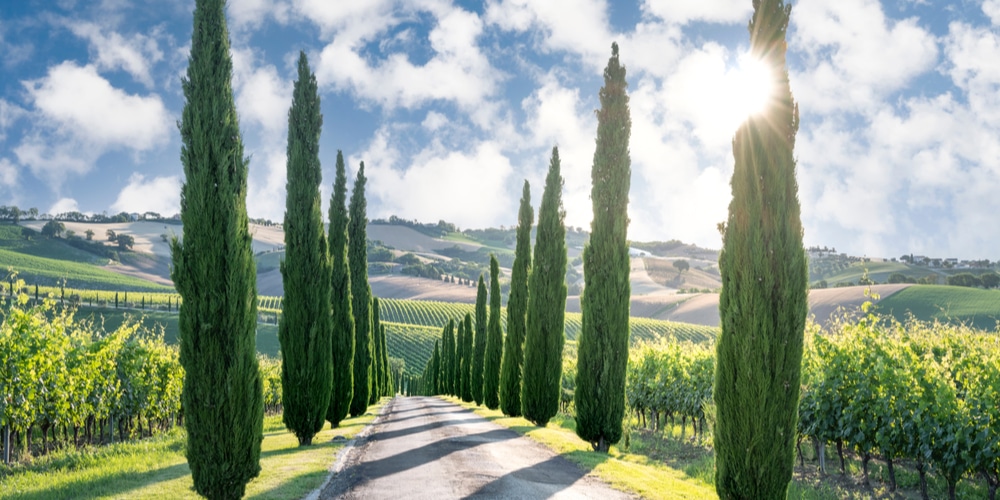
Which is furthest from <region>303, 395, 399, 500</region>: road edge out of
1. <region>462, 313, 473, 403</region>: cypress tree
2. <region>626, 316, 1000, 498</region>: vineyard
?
<region>462, 313, 473, 403</region>: cypress tree

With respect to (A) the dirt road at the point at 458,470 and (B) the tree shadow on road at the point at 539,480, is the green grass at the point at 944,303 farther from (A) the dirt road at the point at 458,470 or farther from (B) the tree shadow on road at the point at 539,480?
(B) the tree shadow on road at the point at 539,480

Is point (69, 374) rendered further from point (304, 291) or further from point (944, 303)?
point (944, 303)

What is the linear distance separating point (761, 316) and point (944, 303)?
7599 centimetres

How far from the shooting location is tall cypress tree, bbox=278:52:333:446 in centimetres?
1512

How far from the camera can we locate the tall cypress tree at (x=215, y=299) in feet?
26.5

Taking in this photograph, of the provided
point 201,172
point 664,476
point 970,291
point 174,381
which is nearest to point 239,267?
point 201,172

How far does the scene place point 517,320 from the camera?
79.6ft

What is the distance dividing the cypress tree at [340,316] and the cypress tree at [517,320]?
574 centimetres

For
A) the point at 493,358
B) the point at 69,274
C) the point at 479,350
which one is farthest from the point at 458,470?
the point at 69,274

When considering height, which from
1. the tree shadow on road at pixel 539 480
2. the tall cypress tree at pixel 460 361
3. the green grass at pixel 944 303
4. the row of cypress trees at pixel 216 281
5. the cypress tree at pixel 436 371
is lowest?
the cypress tree at pixel 436 371

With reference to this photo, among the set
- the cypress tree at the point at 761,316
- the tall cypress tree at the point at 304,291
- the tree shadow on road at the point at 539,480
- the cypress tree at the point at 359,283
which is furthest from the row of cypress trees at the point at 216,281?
the cypress tree at the point at 359,283

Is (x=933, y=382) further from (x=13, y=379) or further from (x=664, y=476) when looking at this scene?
(x=13, y=379)

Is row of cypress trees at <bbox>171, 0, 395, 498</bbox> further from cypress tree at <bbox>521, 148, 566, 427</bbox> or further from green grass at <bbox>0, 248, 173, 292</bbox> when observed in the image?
green grass at <bbox>0, 248, 173, 292</bbox>

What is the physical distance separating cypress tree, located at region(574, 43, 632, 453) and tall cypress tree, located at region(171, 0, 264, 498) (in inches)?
316
